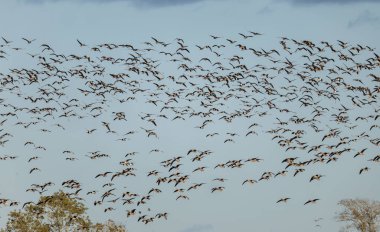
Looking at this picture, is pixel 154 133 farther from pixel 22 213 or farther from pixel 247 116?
pixel 22 213

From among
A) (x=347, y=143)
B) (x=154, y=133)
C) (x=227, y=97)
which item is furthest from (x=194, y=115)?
(x=347, y=143)

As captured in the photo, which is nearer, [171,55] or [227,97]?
[171,55]

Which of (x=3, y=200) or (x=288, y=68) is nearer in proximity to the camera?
(x=3, y=200)

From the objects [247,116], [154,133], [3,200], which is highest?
[247,116]

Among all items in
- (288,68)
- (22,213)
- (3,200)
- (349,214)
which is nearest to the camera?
(3,200)

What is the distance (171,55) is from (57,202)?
50.0 ft

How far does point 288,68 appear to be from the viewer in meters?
36.7

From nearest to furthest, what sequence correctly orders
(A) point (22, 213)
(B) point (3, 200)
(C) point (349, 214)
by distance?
(B) point (3, 200), (A) point (22, 213), (C) point (349, 214)

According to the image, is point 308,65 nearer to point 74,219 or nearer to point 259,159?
point 259,159

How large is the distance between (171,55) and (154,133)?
5921 mm

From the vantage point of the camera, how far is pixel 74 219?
128ft

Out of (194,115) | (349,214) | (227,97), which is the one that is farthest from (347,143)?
(349,214)

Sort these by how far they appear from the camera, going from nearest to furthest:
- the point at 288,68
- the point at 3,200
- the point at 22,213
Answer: the point at 3,200 → the point at 288,68 → the point at 22,213

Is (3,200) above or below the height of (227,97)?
below
